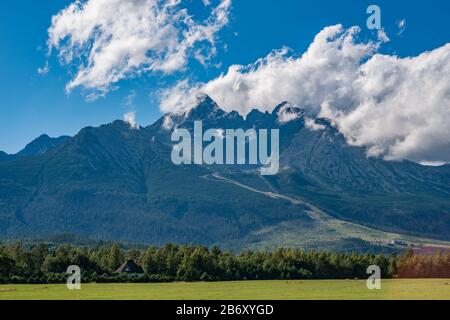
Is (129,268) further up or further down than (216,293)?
further down

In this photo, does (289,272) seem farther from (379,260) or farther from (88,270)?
(88,270)

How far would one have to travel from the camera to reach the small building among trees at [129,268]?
176 metres

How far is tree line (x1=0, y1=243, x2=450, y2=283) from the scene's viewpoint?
152000 millimetres

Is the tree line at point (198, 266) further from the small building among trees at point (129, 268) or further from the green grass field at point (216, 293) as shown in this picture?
the green grass field at point (216, 293)

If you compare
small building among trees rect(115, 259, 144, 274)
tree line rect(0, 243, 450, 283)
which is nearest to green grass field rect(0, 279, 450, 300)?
tree line rect(0, 243, 450, 283)

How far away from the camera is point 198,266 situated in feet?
558

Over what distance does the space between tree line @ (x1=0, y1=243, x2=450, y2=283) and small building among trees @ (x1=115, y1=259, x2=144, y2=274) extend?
2.00 meters

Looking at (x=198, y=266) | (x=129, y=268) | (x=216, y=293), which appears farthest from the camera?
(x=129, y=268)

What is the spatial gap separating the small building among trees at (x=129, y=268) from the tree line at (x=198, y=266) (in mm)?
2001

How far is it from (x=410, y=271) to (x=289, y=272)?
4081 centimetres

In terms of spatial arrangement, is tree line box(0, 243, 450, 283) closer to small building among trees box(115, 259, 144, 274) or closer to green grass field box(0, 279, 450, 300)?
small building among trees box(115, 259, 144, 274)

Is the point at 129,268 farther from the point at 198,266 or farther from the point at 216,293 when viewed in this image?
the point at 216,293

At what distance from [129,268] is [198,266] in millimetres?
21080

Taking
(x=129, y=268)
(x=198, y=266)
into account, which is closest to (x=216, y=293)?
(x=198, y=266)
